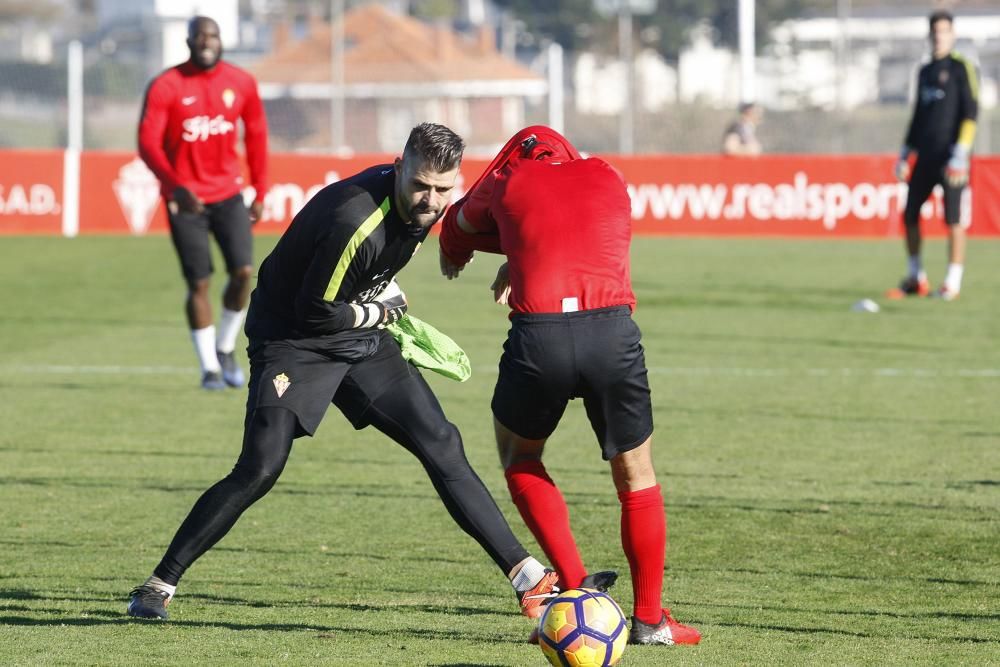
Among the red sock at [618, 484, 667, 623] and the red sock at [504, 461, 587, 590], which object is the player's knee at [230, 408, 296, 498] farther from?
the red sock at [618, 484, 667, 623]

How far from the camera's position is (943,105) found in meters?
16.4

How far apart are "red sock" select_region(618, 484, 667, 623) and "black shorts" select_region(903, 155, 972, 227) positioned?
37.9ft

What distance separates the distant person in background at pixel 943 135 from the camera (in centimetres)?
1619

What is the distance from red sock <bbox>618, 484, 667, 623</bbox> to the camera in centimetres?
548

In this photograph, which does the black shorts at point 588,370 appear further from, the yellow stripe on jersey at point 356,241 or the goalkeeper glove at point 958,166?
the goalkeeper glove at point 958,166

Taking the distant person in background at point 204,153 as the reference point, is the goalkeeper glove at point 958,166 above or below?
below

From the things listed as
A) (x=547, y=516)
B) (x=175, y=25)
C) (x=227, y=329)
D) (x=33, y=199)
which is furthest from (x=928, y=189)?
(x=175, y=25)

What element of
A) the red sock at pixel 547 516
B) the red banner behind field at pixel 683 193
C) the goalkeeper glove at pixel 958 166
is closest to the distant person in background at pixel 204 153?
the red sock at pixel 547 516

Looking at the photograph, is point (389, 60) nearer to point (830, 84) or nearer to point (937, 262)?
point (830, 84)

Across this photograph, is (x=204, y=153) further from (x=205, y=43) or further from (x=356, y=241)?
(x=356, y=241)

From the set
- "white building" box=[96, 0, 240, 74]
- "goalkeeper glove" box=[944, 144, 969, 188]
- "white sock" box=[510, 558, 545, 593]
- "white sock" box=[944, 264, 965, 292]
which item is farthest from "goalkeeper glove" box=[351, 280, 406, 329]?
"white building" box=[96, 0, 240, 74]

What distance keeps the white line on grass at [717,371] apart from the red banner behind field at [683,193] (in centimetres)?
1252

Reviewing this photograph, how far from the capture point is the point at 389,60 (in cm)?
3628

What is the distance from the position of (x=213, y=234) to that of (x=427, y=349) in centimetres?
534
